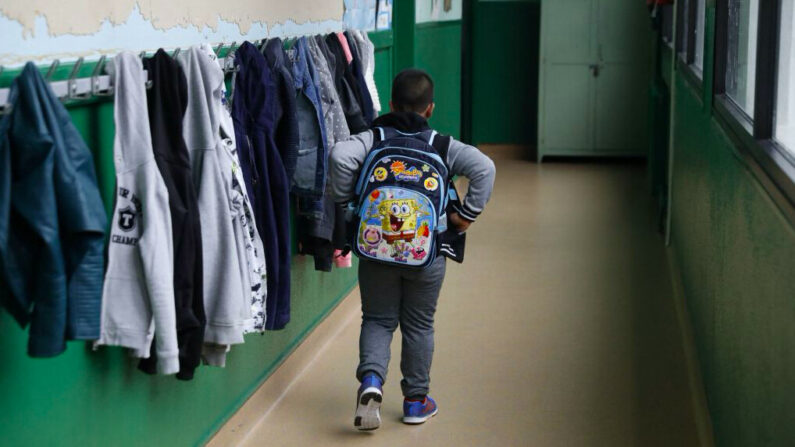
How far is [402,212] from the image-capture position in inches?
125

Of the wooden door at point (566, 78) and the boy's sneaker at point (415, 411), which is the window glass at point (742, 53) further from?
the wooden door at point (566, 78)

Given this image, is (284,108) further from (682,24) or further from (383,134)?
(682,24)

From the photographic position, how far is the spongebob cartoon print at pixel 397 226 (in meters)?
3.17

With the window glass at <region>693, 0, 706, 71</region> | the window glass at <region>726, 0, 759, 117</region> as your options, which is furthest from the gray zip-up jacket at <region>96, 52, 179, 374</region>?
the window glass at <region>693, 0, 706, 71</region>

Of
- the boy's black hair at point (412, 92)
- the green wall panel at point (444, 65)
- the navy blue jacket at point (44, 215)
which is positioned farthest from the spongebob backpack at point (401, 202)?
the green wall panel at point (444, 65)

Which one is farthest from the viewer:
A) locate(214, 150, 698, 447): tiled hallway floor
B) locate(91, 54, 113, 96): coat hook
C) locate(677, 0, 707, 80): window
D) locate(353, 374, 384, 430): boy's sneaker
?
locate(677, 0, 707, 80): window

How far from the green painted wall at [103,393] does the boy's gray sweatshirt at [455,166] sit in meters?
0.67

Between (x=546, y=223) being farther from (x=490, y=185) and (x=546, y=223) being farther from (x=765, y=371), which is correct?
(x=765, y=371)

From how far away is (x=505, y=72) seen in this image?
421 inches

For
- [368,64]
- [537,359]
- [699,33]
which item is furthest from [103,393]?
[699,33]

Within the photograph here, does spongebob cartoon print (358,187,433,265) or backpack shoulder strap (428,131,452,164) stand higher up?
backpack shoulder strap (428,131,452,164)

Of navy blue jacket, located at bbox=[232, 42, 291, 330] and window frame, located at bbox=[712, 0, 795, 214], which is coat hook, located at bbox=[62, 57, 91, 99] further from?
window frame, located at bbox=[712, 0, 795, 214]

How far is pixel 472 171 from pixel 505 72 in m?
7.56

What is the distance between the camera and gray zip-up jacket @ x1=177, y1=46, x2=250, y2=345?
2.63 metres
